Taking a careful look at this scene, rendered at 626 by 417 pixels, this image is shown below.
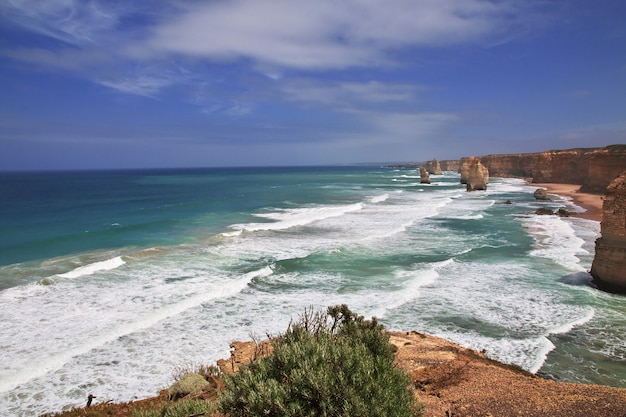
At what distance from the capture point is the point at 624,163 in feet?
152

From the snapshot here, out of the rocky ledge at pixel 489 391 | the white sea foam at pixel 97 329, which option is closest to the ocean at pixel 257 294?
the white sea foam at pixel 97 329

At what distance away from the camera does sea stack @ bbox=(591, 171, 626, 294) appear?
15336 millimetres

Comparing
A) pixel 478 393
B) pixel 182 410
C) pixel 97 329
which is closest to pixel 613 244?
pixel 478 393

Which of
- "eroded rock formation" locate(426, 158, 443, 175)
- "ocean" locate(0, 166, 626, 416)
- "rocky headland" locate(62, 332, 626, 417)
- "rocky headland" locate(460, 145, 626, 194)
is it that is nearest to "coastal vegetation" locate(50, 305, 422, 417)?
"rocky headland" locate(62, 332, 626, 417)

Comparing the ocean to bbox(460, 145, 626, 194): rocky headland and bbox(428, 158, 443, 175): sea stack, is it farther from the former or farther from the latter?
bbox(428, 158, 443, 175): sea stack

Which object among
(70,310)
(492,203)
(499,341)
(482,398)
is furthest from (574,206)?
(70,310)

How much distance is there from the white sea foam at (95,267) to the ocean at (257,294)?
134 millimetres

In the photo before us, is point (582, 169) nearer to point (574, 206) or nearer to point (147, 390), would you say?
point (574, 206)

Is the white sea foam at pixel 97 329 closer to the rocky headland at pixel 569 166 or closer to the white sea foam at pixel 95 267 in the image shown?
the white sea foam at pixel 95 267

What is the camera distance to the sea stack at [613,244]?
1534 cm

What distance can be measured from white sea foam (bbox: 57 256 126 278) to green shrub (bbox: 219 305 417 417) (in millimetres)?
16080

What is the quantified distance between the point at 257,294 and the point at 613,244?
13507 millimetres

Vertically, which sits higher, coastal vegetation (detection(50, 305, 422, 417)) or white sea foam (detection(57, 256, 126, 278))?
coastal vegetation (detection(50, 305, 422, 417))

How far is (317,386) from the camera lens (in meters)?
5.04
